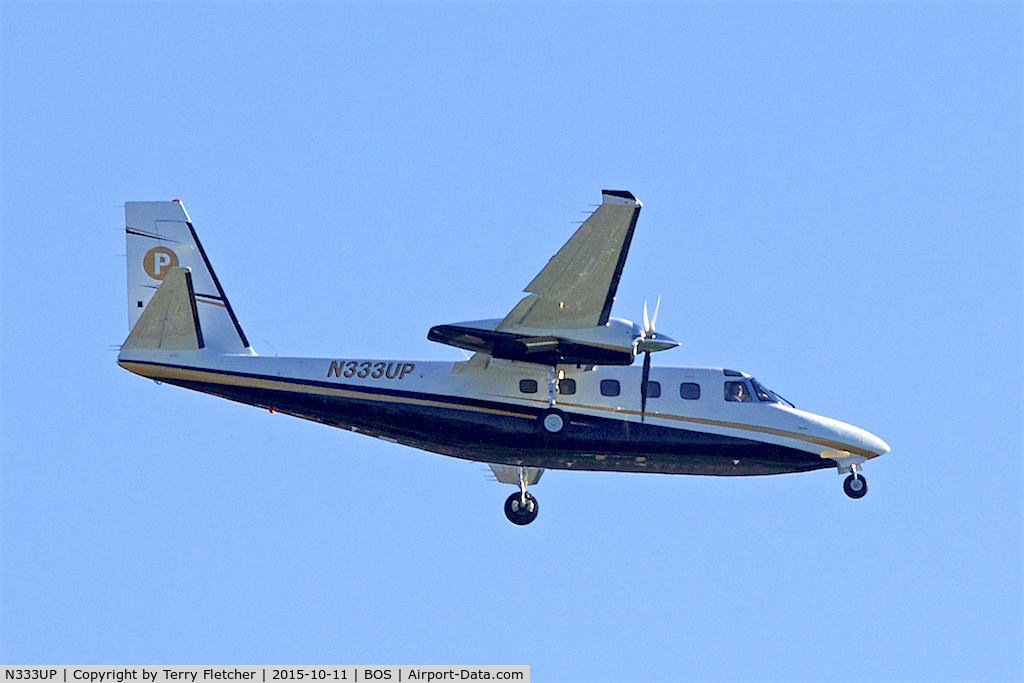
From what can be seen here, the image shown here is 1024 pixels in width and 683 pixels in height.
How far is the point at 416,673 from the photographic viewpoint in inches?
1059

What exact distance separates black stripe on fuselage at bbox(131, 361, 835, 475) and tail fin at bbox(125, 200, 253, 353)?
145 cm

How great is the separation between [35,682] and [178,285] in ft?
26.6

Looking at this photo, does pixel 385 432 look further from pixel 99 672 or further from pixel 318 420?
pixel 99 672

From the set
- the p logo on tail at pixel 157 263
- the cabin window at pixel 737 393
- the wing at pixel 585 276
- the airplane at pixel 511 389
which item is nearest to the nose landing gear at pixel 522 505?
the airplane at pixel 511 389

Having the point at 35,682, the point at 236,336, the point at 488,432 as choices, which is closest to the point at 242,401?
the point at 236,336

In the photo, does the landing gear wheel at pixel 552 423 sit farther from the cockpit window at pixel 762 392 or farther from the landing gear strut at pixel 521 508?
the cockpit window at pixel 762 392

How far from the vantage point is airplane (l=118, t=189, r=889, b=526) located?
99.7 ft

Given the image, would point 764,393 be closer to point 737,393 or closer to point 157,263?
point 737,393

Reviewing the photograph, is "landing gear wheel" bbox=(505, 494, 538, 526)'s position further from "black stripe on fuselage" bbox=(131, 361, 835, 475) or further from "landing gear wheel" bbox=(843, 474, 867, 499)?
"landing gear wheel" bbox=(843, 474, 867, 499)

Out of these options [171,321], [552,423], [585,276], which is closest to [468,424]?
[552,423]

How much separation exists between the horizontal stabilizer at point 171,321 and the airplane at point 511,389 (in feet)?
0.09

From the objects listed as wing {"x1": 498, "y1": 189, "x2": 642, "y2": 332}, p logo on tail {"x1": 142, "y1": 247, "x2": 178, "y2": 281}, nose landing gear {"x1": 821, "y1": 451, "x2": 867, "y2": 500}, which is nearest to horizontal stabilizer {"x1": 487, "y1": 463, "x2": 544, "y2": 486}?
wing {"x1": 498, "y1": 189, "x2": 642, "y2": 332}
